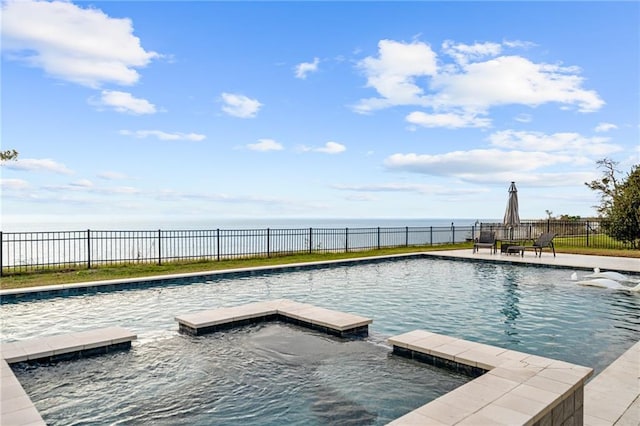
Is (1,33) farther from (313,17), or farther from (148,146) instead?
(148,146)

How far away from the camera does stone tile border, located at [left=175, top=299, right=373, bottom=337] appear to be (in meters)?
5.63

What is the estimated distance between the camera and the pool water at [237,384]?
3.37 metres

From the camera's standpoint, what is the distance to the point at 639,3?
33.4 feet

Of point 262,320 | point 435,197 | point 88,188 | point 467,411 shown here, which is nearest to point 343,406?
point 467,411

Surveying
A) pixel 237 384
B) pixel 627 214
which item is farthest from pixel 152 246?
pixel 627 214

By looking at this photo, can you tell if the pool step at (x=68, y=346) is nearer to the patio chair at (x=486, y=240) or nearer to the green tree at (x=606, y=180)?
the patio chair at (x=486, y=240)

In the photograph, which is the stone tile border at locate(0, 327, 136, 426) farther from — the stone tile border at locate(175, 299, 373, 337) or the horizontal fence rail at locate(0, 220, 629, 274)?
the horizontal fence rail at locate(0, 220, 629, 274)

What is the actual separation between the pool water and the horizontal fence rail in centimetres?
769

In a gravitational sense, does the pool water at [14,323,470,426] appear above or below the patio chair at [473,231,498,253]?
below

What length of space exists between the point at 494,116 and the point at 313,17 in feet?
29.4

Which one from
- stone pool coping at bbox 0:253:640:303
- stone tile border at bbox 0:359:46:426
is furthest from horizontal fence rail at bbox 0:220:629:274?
stone tile border at bbox 0:359:46:426

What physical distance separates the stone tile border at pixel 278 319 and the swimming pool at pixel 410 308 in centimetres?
24

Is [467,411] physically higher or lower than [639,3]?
lower

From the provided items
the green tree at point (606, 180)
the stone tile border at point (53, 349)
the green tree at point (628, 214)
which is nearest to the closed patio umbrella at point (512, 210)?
the green tree at point (628, 214)
